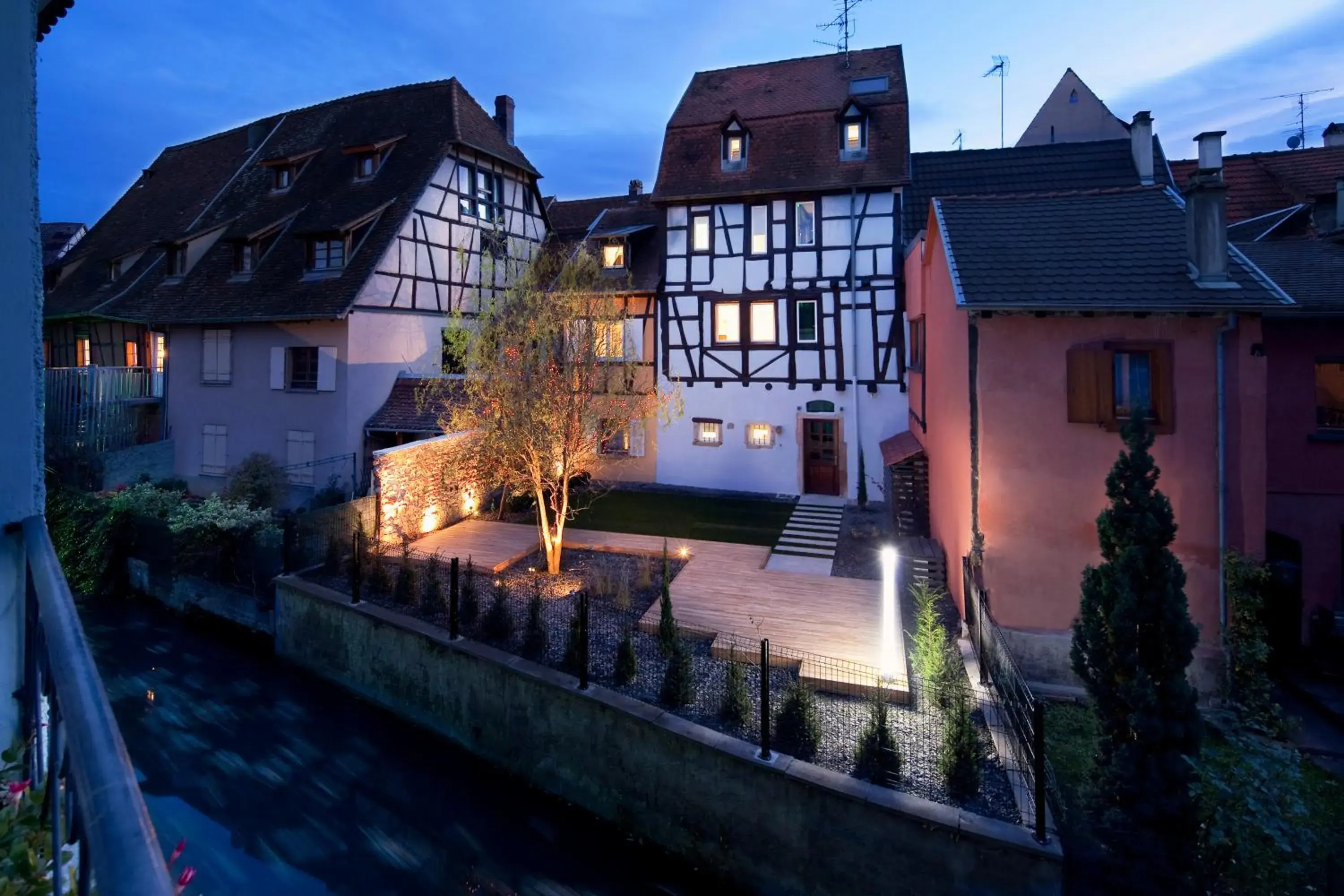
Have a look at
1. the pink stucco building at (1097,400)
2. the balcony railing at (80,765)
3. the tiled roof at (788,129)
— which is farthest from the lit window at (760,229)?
the balcony railing at (80,765)

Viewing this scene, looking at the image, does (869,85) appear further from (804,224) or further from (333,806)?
(333,806)

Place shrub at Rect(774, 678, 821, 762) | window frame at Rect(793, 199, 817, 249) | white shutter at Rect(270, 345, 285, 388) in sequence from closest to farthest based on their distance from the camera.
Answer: shrub at Rect(774, 678, 821, 762) < window frame at Rect(793, 199, 817, 249) < white shutter at Rect(270, 345, 285, 388)

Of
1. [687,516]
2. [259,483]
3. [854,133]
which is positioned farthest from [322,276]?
[854,133]

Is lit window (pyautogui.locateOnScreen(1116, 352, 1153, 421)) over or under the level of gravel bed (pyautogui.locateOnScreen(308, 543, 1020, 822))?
over

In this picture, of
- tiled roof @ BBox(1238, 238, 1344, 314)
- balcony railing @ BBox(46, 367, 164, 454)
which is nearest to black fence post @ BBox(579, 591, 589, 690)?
tiled roof @ BBox(1238, 238, 1344, 314)

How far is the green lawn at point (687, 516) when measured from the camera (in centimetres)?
1558

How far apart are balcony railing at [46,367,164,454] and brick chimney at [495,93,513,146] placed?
42.3ft

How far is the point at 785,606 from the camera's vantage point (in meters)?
11.1

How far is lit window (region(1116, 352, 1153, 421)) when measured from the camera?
9.54 metres

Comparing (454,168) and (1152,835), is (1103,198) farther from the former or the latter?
(454,168)

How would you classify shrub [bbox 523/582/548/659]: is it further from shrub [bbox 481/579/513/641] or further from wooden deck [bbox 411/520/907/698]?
wooden deck [bbox 411/520/907/698]

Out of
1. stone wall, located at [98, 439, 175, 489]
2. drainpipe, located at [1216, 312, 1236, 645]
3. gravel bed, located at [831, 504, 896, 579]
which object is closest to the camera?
drainpipe, located at [1216, 312, 1236, 645]

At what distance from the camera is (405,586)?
37.0 feet

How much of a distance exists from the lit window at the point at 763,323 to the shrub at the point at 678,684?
11531mm
